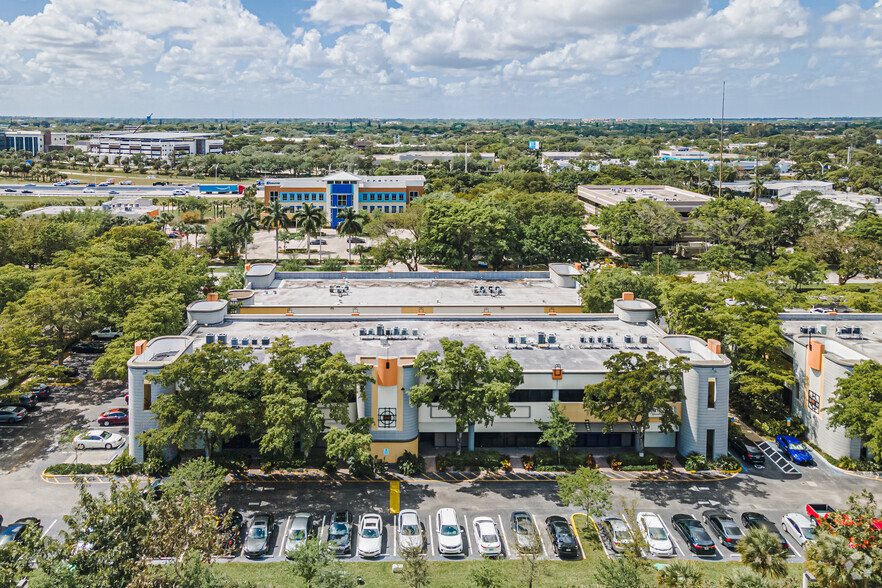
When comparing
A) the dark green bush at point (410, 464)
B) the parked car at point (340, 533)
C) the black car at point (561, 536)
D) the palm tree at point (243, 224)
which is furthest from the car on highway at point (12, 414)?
the palm tree at point (243, 224)

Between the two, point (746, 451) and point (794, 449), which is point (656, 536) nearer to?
point (746, 451)

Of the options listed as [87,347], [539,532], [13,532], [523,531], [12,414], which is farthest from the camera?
[87,347]

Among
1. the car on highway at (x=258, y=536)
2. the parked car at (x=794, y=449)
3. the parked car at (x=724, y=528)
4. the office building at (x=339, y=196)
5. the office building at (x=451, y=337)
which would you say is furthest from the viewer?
the office building at (x=339, y=196)

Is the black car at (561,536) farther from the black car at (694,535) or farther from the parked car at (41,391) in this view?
the parked car at (41,391)

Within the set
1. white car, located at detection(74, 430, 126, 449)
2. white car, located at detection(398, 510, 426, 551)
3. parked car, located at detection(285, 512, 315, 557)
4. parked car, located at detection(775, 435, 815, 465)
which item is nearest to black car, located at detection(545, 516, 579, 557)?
white car, located at detection(398, 510, 426, 551)

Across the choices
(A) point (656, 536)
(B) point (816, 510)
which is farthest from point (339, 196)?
(B) point (816, 510)

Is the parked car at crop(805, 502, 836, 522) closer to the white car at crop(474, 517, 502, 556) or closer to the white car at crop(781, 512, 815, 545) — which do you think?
the white car at crop(781, 512, 815, 545)
